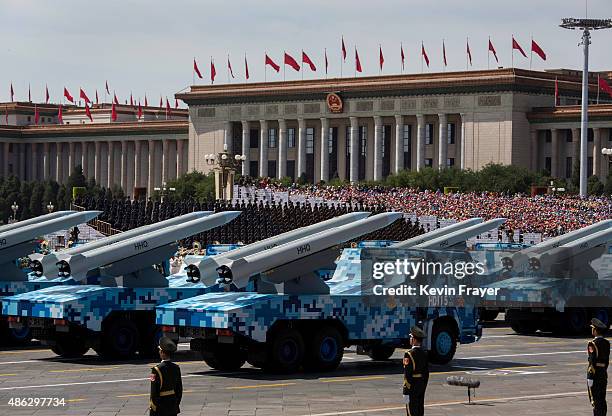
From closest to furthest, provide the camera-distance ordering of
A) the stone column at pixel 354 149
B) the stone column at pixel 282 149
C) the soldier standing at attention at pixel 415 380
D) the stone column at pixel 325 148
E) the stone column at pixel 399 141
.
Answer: the soldier standing at attention at pixel 415 380, the stone column at pixel 399 141, the stone column at pixel 354 149, the stone column at pixel 325 148, the stone column at pixel 282 149

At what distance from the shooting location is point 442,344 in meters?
33.2

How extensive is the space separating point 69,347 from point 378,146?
117126 millimetres

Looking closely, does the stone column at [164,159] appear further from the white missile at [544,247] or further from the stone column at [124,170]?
the white missile at [544,247]

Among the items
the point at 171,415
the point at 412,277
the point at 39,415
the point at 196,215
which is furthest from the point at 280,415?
the point at 196,215

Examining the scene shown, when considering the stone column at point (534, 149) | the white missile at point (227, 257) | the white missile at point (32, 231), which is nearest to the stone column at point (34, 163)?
the stone column at point (534, 149)

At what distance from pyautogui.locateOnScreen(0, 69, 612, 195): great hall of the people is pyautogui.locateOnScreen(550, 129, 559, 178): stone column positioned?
9cm

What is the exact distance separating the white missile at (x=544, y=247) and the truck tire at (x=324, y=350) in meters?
9.17

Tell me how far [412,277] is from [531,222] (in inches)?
1901

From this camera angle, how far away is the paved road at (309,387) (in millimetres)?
26094

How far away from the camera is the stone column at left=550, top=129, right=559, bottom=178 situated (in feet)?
467

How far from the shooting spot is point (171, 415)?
18938 mm

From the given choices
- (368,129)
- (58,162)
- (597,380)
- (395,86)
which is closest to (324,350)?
(597,380)

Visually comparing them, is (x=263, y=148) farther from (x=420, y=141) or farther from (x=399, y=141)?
(x=420, y=141)

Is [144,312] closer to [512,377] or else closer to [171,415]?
[512,377]
